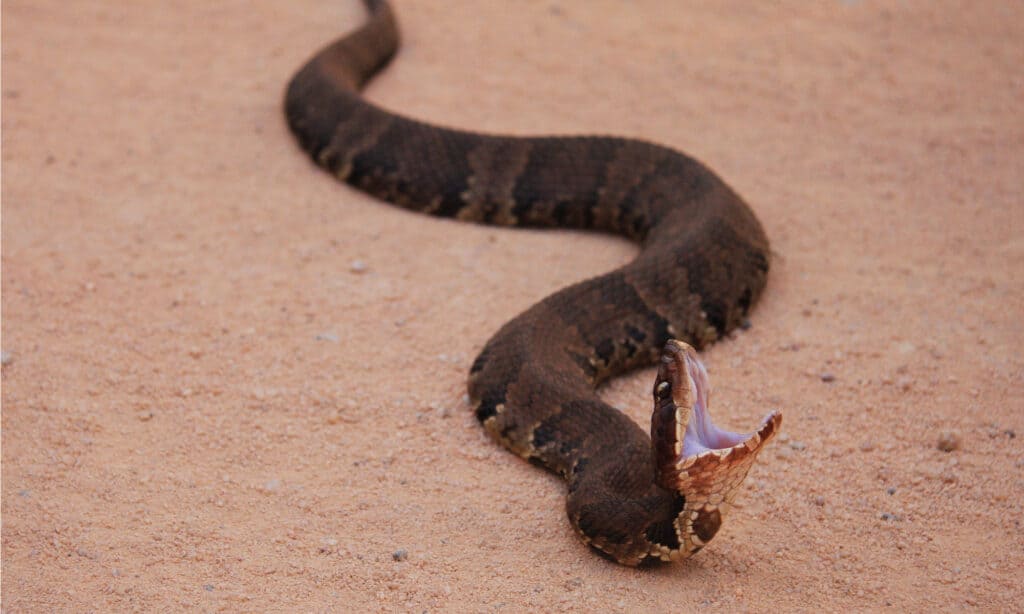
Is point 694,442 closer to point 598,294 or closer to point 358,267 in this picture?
point 598,294

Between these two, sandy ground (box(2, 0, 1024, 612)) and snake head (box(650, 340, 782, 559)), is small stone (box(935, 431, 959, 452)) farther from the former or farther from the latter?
snake head (box(650, 340, 782, 559))

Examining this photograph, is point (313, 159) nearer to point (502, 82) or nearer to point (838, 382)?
point (502, 82)

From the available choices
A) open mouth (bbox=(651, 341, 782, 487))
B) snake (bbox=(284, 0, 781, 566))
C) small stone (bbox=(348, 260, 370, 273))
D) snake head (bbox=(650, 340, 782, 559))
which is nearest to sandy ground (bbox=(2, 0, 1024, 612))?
small stone (bbox=(348, 260, 370, 273))

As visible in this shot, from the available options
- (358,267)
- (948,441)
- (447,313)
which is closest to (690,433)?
(948,441)

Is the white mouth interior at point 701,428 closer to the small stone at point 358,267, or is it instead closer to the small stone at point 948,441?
the small stone at point 948,441

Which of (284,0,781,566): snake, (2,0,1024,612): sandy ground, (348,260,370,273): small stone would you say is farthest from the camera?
(348,260,370,273): small stone

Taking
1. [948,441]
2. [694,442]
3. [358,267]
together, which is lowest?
[358,267]
